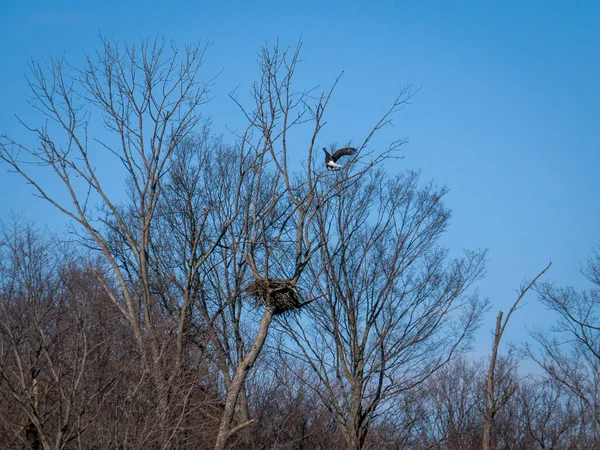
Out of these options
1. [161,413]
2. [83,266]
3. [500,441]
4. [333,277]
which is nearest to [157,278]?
[83,266]

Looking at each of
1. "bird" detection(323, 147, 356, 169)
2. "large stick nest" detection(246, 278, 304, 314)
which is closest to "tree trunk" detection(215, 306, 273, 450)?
"large stick nest" detection(246, 278, 304, 314)

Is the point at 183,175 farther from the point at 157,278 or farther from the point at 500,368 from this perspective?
the point at 500,368

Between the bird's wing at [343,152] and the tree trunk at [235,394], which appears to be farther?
the bird's wing at [343,152]

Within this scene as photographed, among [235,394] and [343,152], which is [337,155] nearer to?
[343,152]

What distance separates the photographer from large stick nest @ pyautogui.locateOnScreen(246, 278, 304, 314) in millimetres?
12734

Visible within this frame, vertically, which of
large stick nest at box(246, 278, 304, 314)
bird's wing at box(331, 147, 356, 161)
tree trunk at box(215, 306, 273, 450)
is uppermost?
bird's wing at box(331, 147, 356, 161)

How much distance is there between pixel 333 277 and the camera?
62.2ft

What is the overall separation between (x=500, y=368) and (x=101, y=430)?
20.5 metres

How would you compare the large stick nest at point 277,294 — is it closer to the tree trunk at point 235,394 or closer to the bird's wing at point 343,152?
the tree trunk at point 235,394

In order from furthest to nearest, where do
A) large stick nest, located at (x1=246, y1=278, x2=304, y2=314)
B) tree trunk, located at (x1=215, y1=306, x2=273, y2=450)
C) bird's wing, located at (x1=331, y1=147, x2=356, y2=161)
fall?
1. bird's wing, located at (x1=331, y1=147, x2=356, y2=161)
2. large stick nest, located at (x1=246, y1=278, x2=304, y2=314)
3. tree trunk, located at (x1=215, y1=306, x2=273, y2=450)

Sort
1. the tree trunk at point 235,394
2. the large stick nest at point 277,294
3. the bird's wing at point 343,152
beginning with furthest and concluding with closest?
the bird's wing at point 343,152 → the large stick nest at point 277,294 → the tree trunk at point 235,394

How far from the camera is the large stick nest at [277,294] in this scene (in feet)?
41.8

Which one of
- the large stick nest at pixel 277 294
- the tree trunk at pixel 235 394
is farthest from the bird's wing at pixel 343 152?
the tree trunk at pixel 235 394

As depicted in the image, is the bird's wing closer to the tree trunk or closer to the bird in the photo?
the bird
